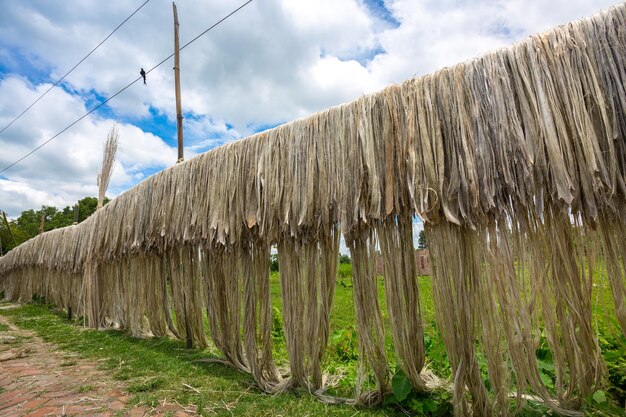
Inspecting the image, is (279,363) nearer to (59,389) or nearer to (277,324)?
(277,324)

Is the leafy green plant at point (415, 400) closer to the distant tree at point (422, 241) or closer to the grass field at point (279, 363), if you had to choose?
the grass field at point (279, 363)

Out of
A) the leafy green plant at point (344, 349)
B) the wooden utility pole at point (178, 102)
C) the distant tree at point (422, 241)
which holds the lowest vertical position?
the leafy green plant at point (344, 349)

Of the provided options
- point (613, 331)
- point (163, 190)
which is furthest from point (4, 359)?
point (613, 331)

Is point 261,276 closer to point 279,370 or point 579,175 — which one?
point 279,370

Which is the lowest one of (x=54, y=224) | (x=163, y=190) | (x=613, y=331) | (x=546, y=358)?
(x=546, y=358)

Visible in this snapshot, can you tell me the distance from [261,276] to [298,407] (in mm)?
996

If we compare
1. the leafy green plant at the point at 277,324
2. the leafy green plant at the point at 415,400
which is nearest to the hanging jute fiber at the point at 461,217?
the leafy green plant at the point at 415,400

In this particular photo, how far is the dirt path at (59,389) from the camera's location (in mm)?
2248

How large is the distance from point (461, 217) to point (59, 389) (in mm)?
3022

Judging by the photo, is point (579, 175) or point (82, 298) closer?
point (579, 175)

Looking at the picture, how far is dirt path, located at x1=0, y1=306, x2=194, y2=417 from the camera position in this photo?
88.5 inches

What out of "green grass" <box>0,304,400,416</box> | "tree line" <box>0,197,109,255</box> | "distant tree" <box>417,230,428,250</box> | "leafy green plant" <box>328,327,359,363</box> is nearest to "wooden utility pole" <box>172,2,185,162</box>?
"green grass" <box>0,304,400,416</box>

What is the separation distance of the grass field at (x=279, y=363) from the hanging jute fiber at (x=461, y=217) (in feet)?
0.39

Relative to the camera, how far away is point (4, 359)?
377 centimetres
